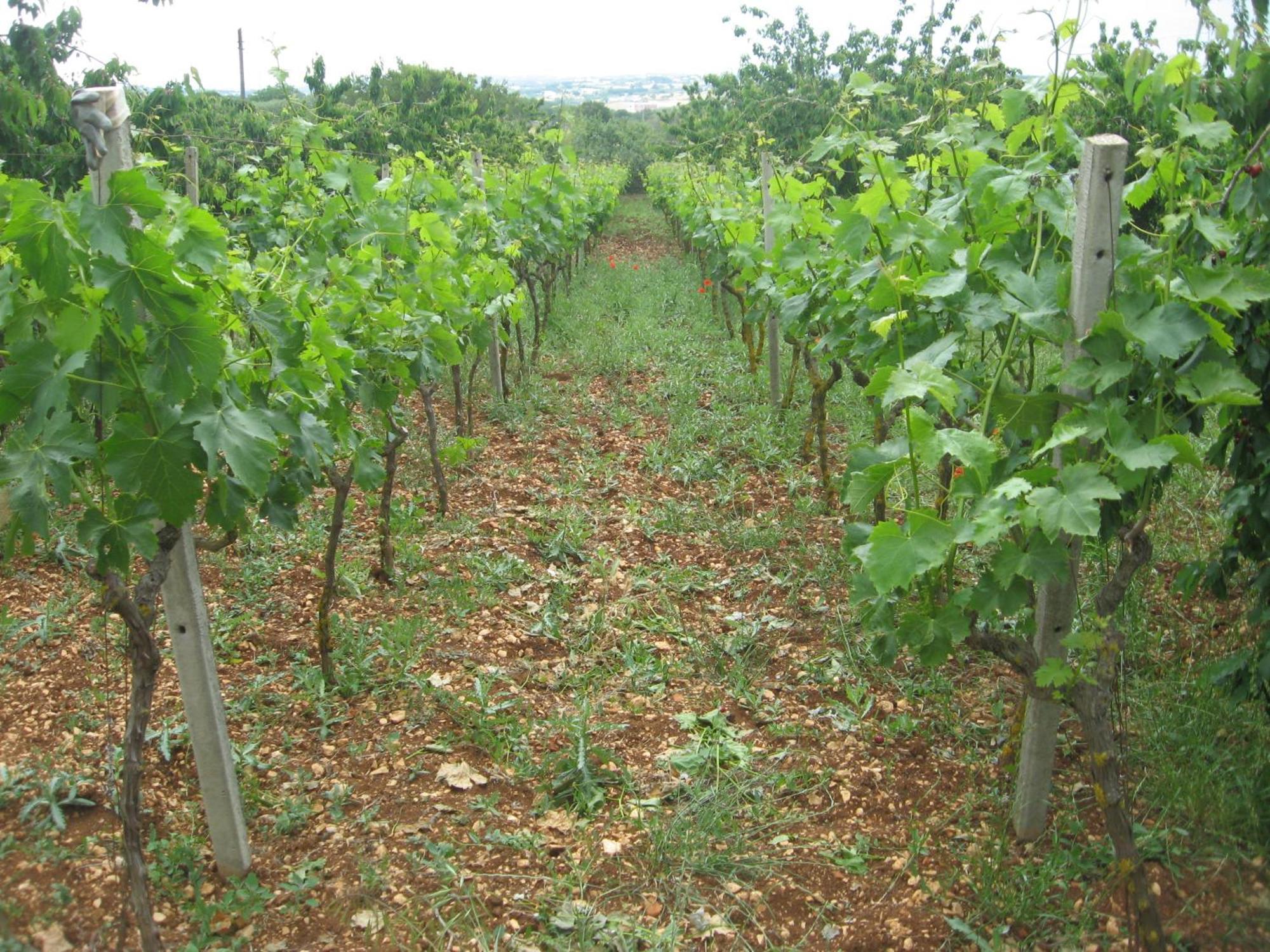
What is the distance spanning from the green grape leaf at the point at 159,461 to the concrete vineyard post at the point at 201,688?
257mm

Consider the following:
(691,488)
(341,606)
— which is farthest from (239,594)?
(691,488)

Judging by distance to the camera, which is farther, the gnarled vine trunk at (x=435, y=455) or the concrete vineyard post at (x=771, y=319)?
the concrete vineyard post at (x=771, y=319)

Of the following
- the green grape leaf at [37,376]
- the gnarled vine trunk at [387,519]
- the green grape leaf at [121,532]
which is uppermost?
the green grape leaf at [37,376]

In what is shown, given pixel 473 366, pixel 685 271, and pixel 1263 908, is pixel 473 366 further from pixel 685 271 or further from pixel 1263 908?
pixel 685 271

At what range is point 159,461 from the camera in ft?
6.97

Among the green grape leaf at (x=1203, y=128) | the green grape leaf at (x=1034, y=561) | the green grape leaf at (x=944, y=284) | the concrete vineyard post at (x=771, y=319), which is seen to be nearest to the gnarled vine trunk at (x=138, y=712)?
the green grape leaf at (x=1034, y=561)

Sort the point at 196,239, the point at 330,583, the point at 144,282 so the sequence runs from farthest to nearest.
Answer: the point at 330,583 → the point at 196,239 → the point at 144,282

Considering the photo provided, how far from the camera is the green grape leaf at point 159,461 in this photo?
208 centimetres

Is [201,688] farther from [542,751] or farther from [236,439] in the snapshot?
[542,751]

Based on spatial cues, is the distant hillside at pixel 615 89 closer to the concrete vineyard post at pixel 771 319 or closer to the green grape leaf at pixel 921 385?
the concrete vineyard post at pixel 771 319

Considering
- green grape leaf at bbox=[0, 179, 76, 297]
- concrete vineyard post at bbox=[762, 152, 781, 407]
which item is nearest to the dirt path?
green grape leaf at bbox=[0, 179, 76, 297]

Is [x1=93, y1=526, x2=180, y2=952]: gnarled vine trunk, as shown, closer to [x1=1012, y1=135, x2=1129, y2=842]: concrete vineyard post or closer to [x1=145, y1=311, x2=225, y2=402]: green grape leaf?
[x1=145, y1=311, x2=225, y2=402]: green grape leaf

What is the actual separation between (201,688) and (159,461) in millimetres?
689

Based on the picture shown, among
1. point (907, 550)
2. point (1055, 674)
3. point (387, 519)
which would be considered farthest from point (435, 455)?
point (1055, 674)
